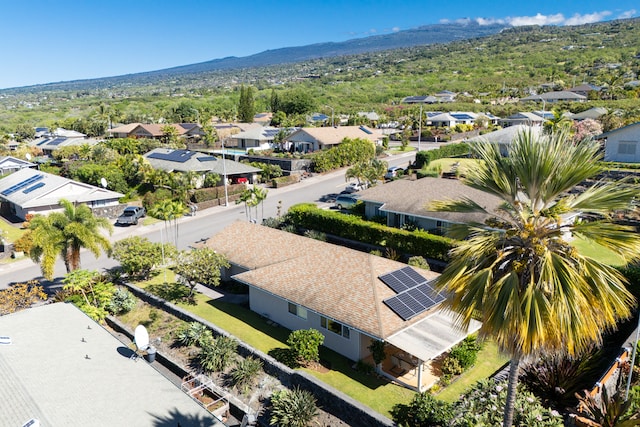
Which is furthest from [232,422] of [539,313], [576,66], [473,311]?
[576,66]

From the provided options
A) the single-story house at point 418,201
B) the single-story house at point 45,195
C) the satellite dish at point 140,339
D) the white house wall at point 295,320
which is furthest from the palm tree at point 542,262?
the single-story house at point 45,195

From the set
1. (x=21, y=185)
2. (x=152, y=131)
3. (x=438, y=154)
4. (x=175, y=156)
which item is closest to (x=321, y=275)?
(x=21, y=185)

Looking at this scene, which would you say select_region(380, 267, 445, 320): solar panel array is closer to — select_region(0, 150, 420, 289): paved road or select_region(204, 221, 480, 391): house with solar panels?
select_region(204, 221, 480, 391): house with solar panels

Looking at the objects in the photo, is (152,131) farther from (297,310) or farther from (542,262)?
(542,262)

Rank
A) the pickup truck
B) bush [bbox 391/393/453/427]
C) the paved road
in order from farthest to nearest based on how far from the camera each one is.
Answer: the pickup truck
the paved road
bush [bbox 391/393/453/427]

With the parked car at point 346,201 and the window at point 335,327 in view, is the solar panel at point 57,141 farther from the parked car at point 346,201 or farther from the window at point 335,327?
the window at point 335,327

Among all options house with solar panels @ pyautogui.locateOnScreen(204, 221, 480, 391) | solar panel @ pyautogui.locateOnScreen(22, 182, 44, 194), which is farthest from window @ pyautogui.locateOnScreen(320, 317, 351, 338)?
solar panel @ pyautogui.locateOnScreen(22, 182, 44, 194)

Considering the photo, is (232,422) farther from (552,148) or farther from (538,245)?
(552,148)
